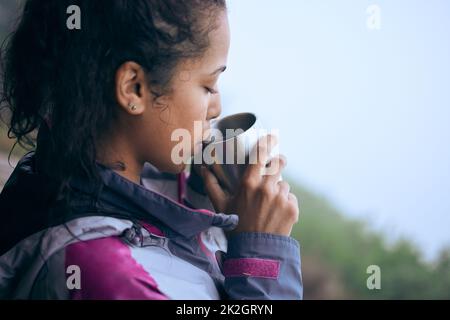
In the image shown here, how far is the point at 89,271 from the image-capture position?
36.5 inches

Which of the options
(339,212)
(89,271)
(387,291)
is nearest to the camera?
(89,271)

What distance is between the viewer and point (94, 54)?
106 centimetres

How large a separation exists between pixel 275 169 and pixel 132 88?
0.32 meters

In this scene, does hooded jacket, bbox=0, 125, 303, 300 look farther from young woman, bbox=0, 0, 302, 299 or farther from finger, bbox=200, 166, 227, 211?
finger, bbox=200, 166, 227, 211

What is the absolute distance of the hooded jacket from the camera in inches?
36.9

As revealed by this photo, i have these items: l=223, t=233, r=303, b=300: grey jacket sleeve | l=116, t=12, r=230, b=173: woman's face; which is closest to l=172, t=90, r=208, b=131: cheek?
l=116, t=12, r=230, b=173: woman's face

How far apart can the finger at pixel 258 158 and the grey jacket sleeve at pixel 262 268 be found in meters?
0.14

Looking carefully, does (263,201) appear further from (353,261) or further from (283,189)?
(353,261)

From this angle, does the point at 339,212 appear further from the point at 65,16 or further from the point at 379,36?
the point at 65,16

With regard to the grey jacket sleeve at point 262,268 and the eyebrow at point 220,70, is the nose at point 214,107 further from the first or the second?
the grey jacket sleeve at point 262,268

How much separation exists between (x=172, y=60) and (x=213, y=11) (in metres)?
0.12

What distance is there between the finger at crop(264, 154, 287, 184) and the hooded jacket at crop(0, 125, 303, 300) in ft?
0.42
